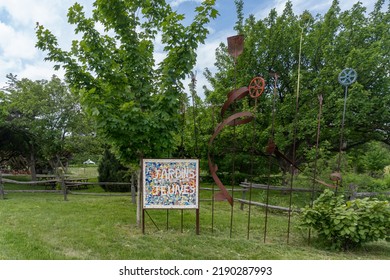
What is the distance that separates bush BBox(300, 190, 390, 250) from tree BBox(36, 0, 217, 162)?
128 inches

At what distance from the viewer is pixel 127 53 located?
5488 mm

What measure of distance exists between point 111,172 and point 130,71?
8874mm

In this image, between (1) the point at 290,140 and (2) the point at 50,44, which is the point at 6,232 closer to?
(2) the point at 50,44

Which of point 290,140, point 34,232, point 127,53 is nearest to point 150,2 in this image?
point 127,53

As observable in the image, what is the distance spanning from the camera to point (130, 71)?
218 inches

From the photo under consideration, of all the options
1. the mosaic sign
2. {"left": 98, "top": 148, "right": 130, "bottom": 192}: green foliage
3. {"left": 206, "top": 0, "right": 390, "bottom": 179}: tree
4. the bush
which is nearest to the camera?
the bush

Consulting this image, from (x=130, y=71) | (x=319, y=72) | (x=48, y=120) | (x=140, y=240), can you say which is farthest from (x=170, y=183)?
(x=48, y=120)

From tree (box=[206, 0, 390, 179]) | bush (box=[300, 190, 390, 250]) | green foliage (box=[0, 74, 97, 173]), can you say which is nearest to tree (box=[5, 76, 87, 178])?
green foliage (box=[0, 74, 97, 173])

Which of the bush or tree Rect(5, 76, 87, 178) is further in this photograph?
tree Rect(5, 76, 87, 178)

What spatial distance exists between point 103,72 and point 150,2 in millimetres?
1928

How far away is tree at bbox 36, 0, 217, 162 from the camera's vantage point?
5.11 metres

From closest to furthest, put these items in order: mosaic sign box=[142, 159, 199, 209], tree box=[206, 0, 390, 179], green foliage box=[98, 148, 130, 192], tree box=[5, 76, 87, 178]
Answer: mosaic sign box=[142, 159, 199, 209] → tree box=[206, 0, 390, 179] → green foliage box=[98, 148, 130, 192] → tree box=[5, 76, 87, 178]

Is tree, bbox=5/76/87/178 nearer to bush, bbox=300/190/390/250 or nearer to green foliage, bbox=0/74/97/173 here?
green foliage, bbox=0/74/97/173

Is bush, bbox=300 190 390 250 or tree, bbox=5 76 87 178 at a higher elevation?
tree, bbox=5 76 87 178
